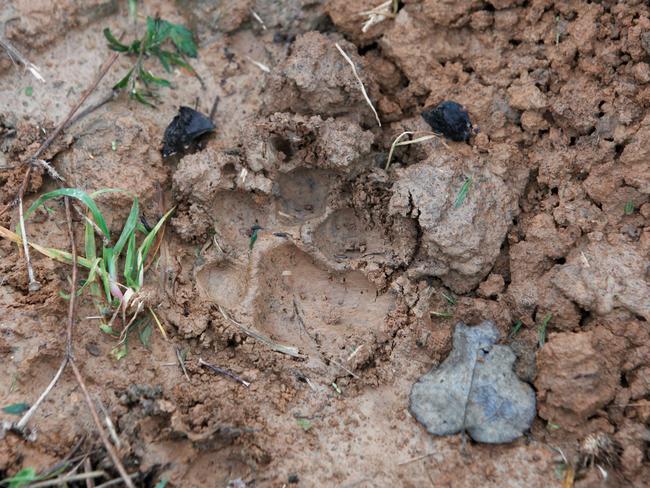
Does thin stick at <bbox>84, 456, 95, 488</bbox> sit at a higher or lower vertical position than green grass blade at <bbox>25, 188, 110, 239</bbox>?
lower

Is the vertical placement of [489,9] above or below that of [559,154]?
above

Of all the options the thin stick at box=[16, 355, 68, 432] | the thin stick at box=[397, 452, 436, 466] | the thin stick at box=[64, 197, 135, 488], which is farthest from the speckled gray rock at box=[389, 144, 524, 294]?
the thin stick at box=[16, 355, 68, 432]

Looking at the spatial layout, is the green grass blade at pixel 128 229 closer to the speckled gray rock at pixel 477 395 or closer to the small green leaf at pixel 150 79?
the small green leaf at pixel 150 79

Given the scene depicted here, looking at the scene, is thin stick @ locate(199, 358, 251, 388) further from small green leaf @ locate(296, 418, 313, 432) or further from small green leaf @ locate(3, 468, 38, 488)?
small green leaf @ locate(3, 468, 38, 488)

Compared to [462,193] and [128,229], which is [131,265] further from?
[462,193]

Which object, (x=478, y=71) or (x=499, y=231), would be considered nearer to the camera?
(x=499, y=231)

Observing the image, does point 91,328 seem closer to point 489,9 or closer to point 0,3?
point 0,3

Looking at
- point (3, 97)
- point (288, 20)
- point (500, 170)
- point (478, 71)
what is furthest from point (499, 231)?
point (3, 97)

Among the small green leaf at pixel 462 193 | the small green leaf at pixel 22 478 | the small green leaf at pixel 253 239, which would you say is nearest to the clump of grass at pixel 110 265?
the small green leaf at pixel 253 239
